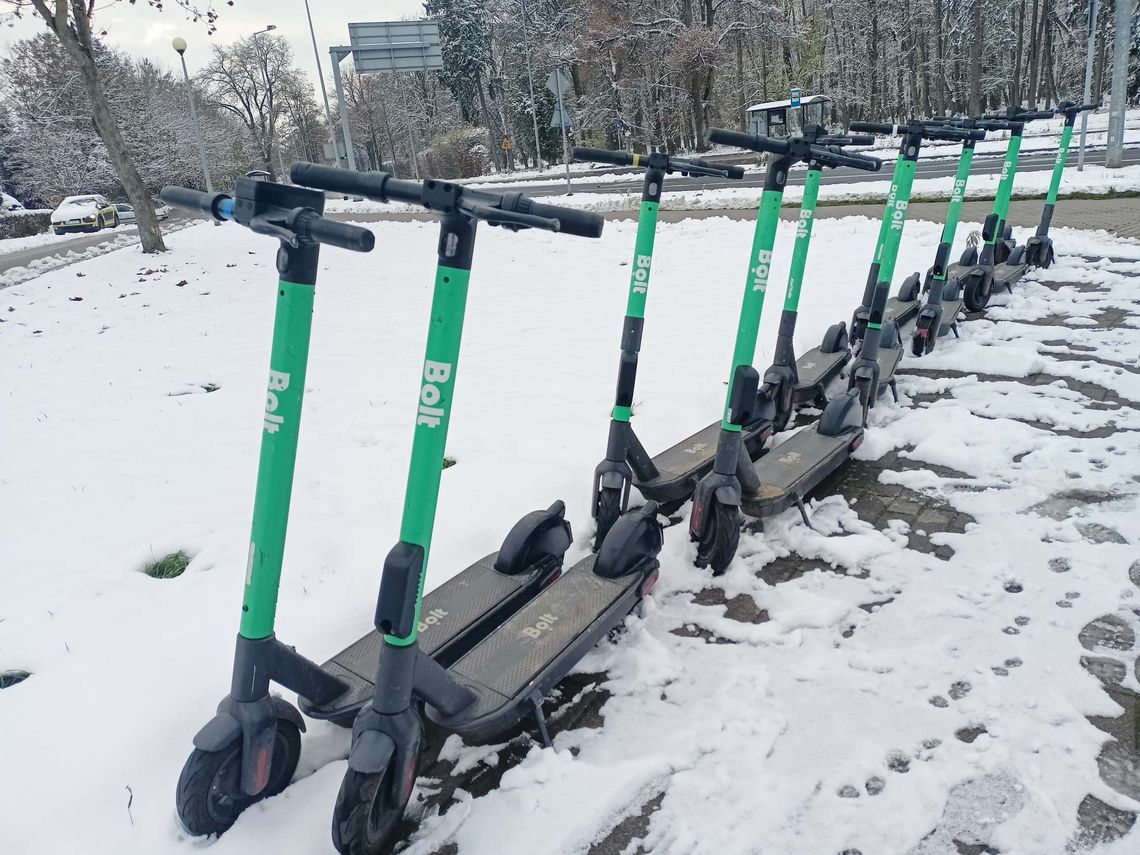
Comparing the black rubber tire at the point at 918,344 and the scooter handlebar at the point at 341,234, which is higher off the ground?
the scooter handlebar at the point at 341,234

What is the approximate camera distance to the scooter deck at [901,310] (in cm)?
642

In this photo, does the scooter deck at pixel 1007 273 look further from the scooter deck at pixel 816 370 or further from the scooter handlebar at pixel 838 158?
the scooter handlebar at pixel 838 158

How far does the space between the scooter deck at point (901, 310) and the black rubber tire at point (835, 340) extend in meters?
0.60

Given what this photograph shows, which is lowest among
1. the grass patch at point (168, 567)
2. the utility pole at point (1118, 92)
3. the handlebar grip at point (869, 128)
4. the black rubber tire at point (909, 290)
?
the grass patch at point (168, 567)

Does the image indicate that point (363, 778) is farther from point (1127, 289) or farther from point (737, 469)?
point (1127, 289)

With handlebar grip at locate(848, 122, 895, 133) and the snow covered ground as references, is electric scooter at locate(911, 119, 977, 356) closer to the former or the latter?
the snow covered ground

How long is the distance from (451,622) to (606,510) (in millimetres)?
1044

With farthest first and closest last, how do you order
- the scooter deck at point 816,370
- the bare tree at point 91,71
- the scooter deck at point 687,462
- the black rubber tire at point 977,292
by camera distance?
the bare tree at point 91,71 < the black rubber tire at point 977,292 < the scooter deck at point 816,370 < the scooter deck at point 687,462

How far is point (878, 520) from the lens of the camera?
3688 mm

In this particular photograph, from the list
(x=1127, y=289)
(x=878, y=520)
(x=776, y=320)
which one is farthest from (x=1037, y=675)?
(x=1127, y=289)

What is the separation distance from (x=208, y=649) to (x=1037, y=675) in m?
3.07

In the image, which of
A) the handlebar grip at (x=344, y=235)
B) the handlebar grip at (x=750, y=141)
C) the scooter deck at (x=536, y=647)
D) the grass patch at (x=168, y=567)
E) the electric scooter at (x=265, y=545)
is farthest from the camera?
the grass patch at (x=168, y=567)

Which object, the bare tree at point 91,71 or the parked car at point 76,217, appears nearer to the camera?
the bare tree at point 91,71

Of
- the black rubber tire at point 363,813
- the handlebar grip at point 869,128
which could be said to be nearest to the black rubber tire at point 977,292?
the handlebar grip at point 869,128
